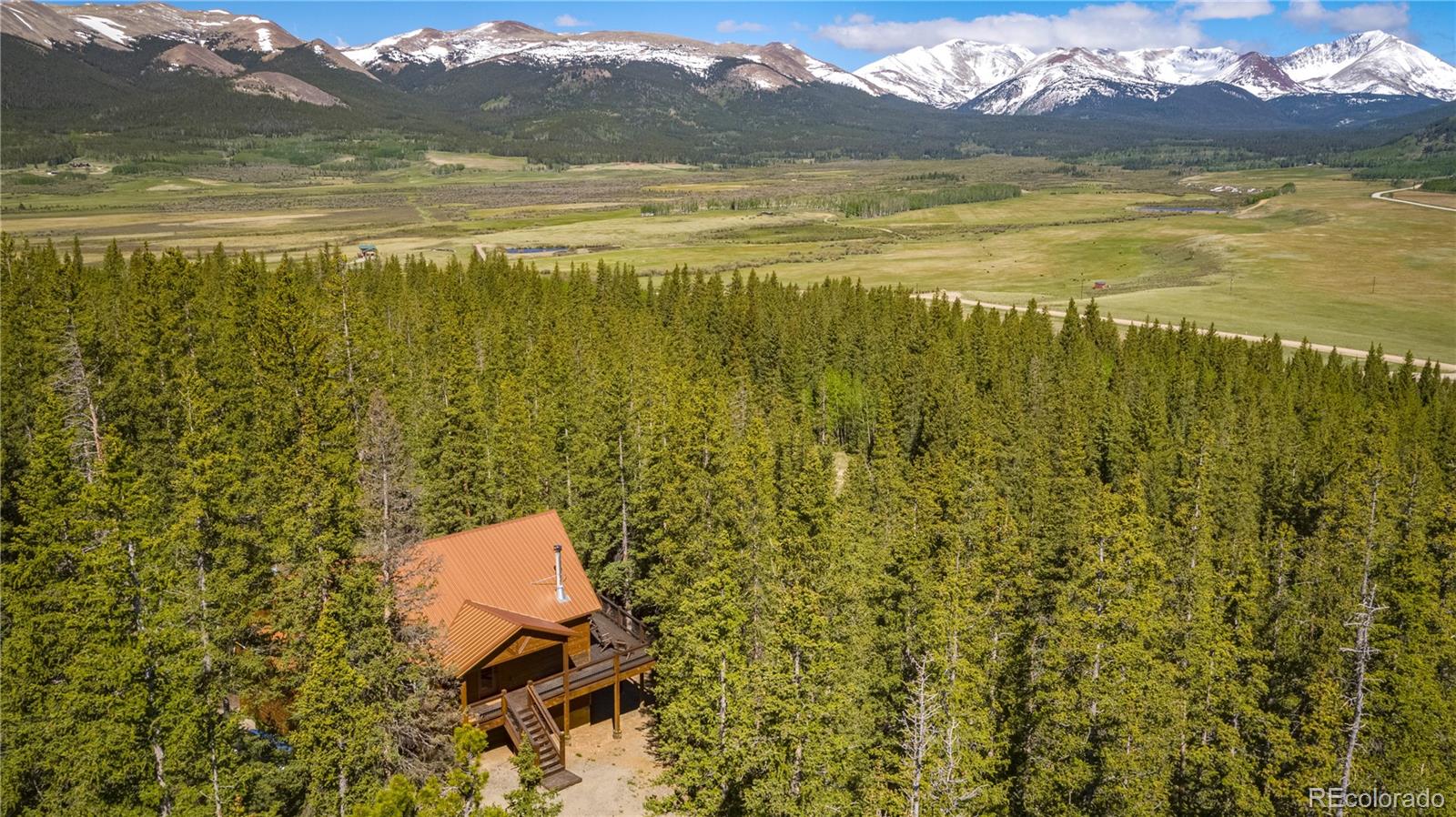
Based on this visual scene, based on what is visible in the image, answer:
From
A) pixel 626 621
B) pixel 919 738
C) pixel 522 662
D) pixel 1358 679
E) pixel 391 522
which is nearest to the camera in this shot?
pixel 919 738

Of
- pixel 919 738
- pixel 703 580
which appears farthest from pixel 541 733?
pixel 919 738

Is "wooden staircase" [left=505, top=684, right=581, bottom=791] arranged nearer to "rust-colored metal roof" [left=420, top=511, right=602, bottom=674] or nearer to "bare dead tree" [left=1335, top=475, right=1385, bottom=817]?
"rust-colored metal roof" [left=420, top=511, right=602, bottom=674]

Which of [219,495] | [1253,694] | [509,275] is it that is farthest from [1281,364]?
[219,495]

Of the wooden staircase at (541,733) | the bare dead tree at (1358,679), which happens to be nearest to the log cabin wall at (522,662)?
the wooden staircase at (541,733)

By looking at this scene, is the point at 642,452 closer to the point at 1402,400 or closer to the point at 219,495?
the point at 219,495

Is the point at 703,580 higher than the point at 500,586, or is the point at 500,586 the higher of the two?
the point at 703,580

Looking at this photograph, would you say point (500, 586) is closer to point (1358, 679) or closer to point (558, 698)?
point (558, 698)

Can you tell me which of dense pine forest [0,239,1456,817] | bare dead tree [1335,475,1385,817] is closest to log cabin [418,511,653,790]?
dense pine forest [0,239,1456,817]
